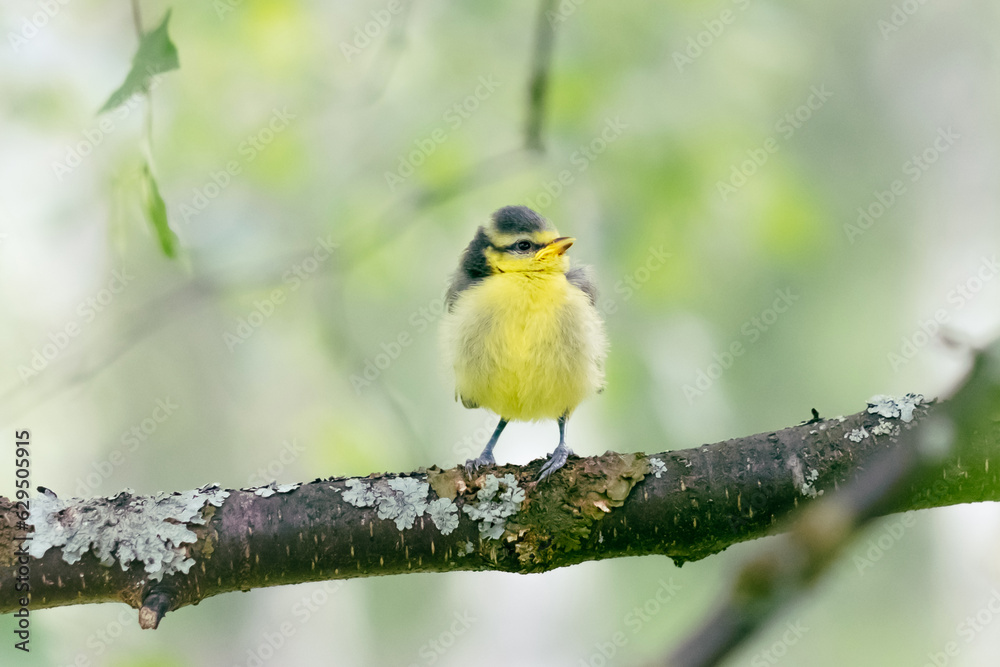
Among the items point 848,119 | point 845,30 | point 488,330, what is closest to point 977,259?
point 848,119

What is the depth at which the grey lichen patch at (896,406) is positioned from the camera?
2520 millimetres

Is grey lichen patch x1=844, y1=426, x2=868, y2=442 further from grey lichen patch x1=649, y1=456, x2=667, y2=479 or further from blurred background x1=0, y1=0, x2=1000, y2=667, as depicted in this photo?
blurred background x1=0, y1=0, x2=1000, y2=667

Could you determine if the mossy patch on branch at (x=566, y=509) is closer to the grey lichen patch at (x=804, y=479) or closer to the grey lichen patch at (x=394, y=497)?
the grey lichen patch at (x=394, y=497)

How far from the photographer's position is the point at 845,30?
5.22 metres

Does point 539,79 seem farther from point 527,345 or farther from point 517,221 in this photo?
point 527,345

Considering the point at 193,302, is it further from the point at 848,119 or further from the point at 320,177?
the point at 848,119

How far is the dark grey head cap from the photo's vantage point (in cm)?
383

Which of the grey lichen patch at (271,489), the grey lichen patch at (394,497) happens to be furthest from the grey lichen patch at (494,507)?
the grey lichen patch at (271,489)

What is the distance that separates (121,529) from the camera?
2486mm

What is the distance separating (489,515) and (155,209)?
49.6 inches

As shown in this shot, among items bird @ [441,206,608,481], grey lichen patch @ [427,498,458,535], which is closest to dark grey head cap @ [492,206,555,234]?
bird @ [441,206,608,481]

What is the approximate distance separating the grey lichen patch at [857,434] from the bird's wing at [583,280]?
5.05ft

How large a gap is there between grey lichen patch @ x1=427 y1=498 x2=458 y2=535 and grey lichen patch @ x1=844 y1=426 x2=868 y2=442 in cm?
117

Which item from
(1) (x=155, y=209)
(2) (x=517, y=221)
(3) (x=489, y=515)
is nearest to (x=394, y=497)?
(3) (x=489, y=515)
